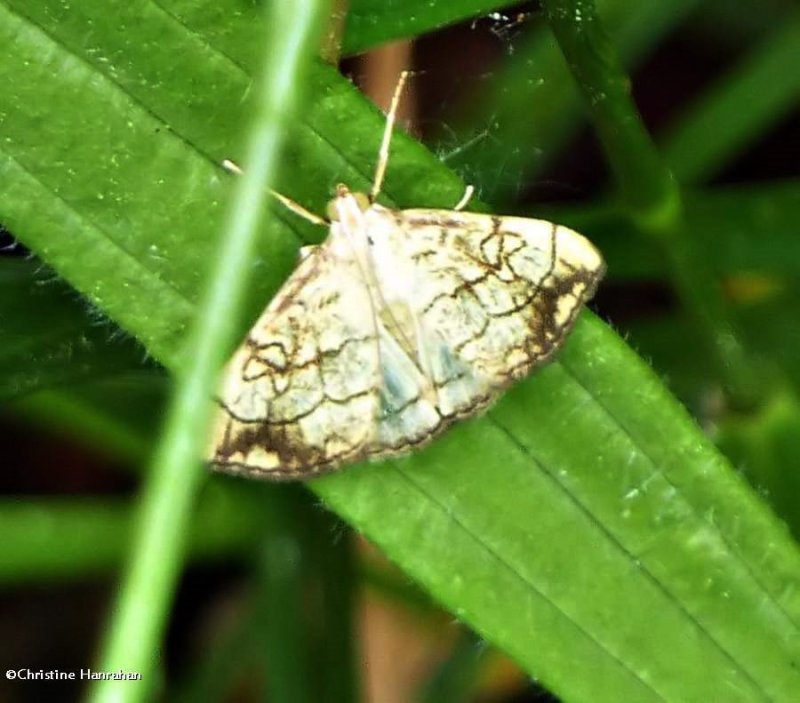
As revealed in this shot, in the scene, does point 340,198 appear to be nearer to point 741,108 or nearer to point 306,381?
point 306,381

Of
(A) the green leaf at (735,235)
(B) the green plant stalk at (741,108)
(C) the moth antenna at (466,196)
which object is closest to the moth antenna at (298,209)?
(C) the moth antenna at (466,196)

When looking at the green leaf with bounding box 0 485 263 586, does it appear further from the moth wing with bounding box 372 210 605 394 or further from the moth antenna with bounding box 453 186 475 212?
the moth antenna with bounding box 453 186 475 212

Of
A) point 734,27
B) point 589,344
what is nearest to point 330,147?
point 589,344

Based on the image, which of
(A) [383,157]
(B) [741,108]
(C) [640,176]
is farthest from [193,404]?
(B) [741,108]

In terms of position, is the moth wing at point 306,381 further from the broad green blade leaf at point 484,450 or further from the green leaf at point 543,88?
the green leaf at point 543,88

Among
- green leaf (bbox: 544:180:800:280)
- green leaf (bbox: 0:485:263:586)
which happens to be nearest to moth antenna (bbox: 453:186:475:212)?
green leaf (bbox: 544:180:800:280)

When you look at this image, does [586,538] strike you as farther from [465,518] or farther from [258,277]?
[258,277]
